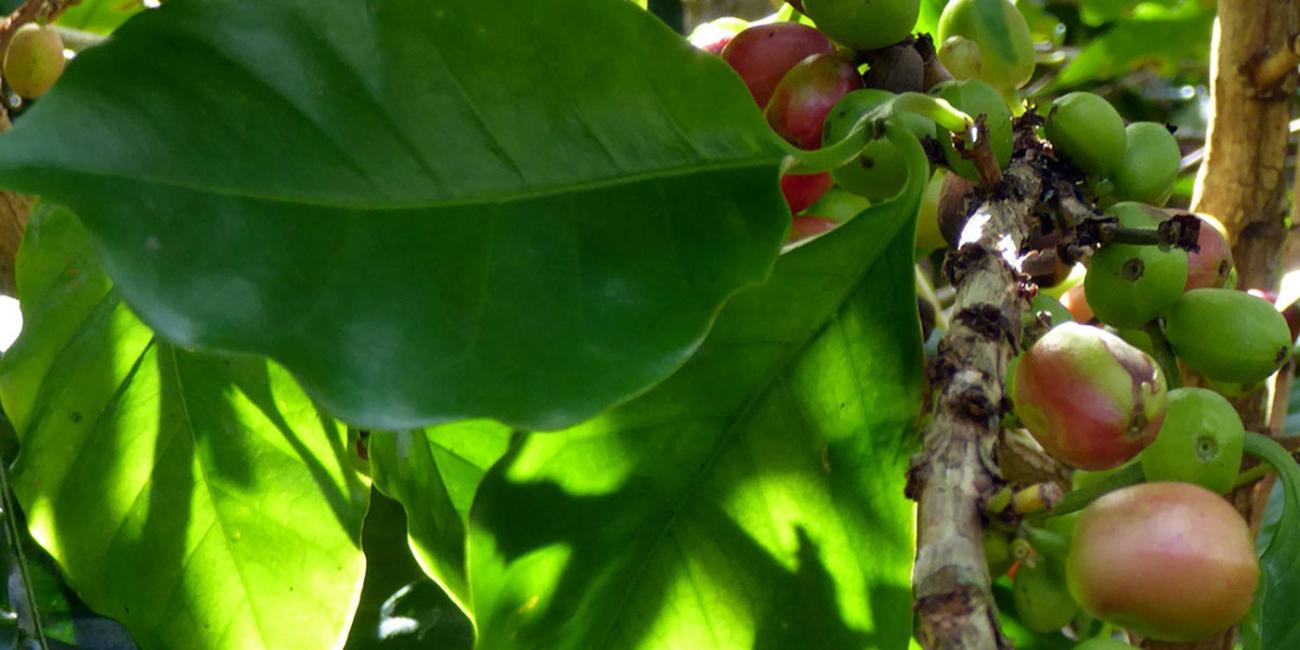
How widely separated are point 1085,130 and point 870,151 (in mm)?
131

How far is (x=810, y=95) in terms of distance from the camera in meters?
0.86

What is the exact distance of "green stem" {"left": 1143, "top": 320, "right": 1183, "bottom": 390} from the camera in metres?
0.86

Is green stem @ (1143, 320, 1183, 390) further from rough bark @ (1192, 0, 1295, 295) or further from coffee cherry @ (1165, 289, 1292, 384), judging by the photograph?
rough bark @ (1192, 0, 1295, 295)

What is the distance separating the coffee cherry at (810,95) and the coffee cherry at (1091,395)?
0.24 meters

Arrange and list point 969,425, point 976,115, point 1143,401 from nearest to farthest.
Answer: point 969,425 < point 1143,401 < point 976,115

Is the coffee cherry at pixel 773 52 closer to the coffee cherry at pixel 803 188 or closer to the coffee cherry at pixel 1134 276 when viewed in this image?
the coffee cherry at pixel 803 188

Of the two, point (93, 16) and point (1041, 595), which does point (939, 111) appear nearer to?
point (1041, 595)

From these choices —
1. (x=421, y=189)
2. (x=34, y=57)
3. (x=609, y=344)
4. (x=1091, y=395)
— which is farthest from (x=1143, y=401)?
(x=34, y=57)

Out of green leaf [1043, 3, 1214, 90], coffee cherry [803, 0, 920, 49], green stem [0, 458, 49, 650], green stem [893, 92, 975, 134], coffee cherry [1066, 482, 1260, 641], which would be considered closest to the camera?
coffee cherry [1066, 482, 1260, 641]

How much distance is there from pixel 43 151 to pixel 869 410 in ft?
1.41

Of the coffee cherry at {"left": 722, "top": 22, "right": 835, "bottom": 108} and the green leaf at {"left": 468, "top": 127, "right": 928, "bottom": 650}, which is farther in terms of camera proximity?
the coffee cherry at {"left": 722, "top": 22, "right": 835, "bottom": 108}

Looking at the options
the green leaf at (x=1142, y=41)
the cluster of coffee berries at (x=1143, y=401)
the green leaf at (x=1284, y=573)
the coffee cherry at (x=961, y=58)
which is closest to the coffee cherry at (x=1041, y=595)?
the cluster of coffee berries at (x=1143, y=401)

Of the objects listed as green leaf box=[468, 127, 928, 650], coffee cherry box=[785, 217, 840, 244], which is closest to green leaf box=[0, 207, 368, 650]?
green leaf box=[468, 127, 928, 650]

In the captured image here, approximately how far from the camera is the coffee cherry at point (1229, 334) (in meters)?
0.83
